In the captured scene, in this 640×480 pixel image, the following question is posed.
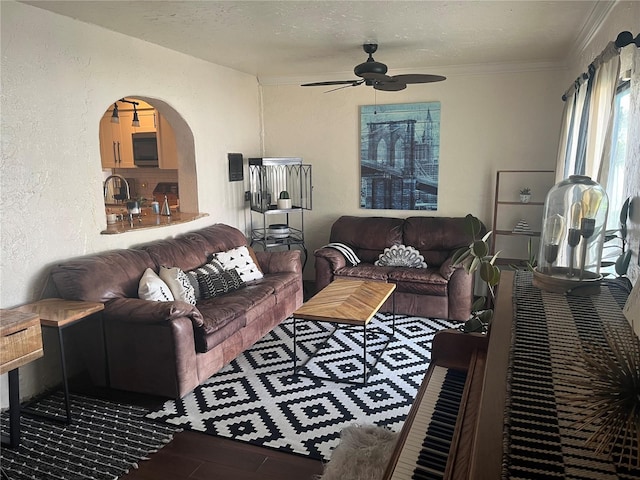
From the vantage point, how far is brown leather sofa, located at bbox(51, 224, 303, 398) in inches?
121

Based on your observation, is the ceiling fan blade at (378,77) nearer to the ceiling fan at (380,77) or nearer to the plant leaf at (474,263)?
the ceiling fan at (380,77)

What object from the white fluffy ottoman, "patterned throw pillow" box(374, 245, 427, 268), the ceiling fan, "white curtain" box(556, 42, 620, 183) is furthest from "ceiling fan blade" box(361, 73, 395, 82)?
the white fluffy ottoman

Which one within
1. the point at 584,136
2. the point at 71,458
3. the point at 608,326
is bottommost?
the point at 71,458

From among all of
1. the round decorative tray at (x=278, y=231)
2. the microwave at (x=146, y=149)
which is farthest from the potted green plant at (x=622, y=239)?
the microwave at (x=146, y=149)

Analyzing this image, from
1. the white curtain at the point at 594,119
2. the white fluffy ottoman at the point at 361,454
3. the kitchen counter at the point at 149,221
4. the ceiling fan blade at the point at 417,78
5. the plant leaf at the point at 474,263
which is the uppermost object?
the ceiling fan blade at the point at 417,78

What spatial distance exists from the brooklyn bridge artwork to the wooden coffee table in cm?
172

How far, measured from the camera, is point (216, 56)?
15.1 ft

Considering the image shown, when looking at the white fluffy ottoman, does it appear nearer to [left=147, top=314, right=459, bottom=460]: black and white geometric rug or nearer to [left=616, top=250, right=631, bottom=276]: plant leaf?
[left=147, top=314, right=459, bottom=460]: black and white geometric rug

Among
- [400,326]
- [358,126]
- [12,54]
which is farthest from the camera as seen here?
[358,126]

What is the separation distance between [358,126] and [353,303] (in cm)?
273

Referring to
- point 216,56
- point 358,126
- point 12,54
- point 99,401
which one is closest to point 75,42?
point 12,54

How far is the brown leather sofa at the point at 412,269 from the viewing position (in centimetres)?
463

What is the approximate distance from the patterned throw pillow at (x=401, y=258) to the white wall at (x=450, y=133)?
68cm

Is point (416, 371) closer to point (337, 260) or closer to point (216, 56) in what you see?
point (337, 260)
